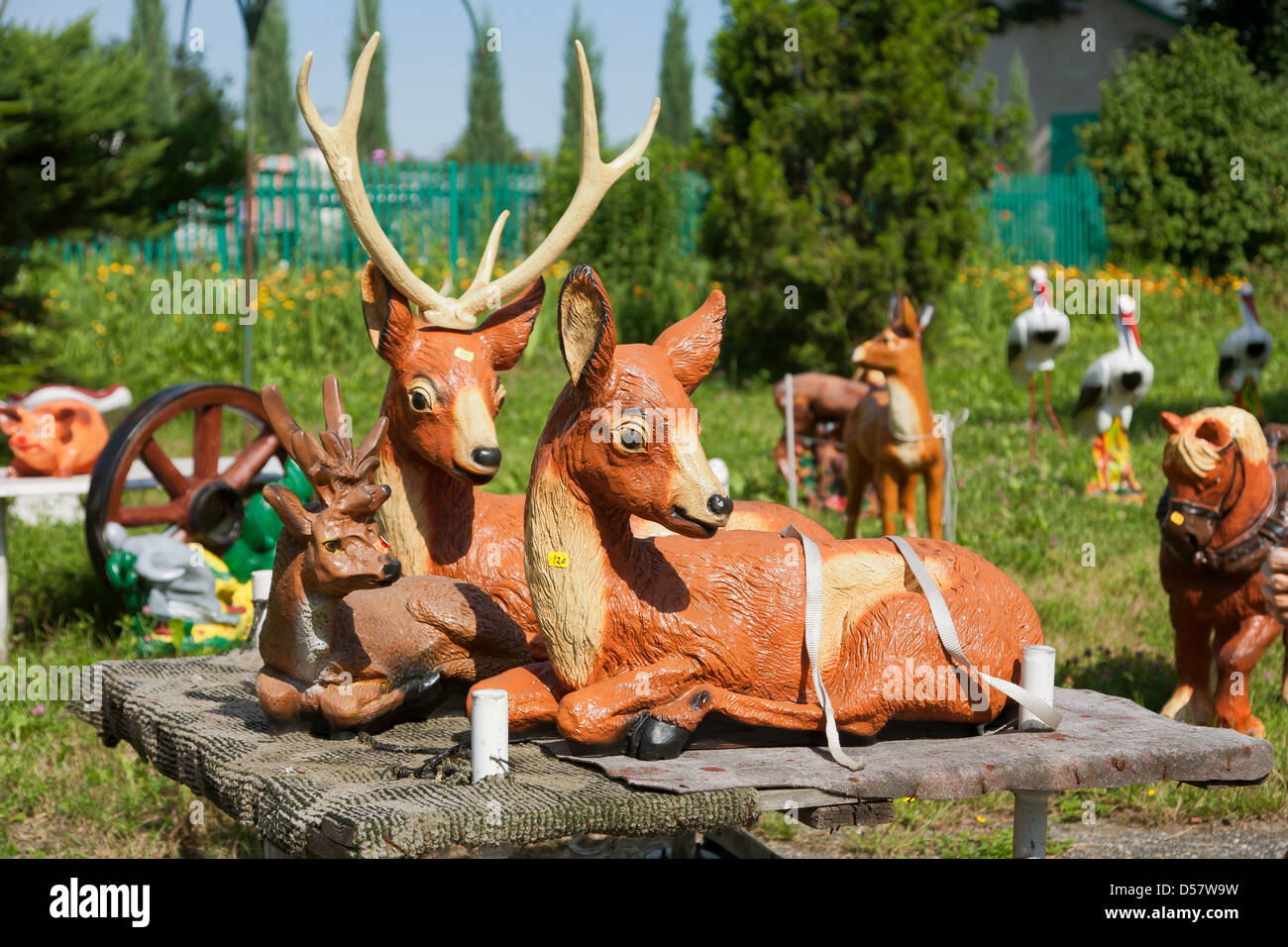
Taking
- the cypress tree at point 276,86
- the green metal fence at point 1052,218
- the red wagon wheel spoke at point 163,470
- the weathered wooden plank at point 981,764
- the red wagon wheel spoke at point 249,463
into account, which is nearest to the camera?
the weathered wooden plank at point 981,764

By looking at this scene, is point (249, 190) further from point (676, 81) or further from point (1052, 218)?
point (676, 81)

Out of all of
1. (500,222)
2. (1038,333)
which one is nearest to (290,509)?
(500,222)

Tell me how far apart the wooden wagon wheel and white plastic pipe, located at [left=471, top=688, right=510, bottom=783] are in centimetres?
302

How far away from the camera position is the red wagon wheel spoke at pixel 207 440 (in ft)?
18.1

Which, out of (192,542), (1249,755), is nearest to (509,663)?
(1249,755)

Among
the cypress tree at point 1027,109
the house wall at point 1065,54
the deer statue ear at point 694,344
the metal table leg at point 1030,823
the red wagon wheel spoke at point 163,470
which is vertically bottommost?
the metal table leg at point 1030,823

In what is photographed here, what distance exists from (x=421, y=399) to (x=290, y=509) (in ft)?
2.36

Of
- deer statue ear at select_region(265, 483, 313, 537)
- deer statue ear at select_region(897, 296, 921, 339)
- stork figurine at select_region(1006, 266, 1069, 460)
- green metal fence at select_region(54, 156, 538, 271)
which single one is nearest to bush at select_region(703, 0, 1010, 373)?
green metal fence at select_region(54, 156, 538, 271)

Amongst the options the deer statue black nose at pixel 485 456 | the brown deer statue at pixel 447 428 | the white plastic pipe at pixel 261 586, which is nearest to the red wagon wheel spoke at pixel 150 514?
the white plastic pipe at pixel 261 586

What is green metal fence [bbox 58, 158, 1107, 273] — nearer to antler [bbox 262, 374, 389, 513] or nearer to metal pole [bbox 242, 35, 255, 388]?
metal pole [bbox 242, 35, 255, 388]

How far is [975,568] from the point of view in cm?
310

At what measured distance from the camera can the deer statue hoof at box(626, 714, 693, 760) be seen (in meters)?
2.80

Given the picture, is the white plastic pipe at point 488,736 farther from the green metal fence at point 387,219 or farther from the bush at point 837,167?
the green metal fence at point 387,219
